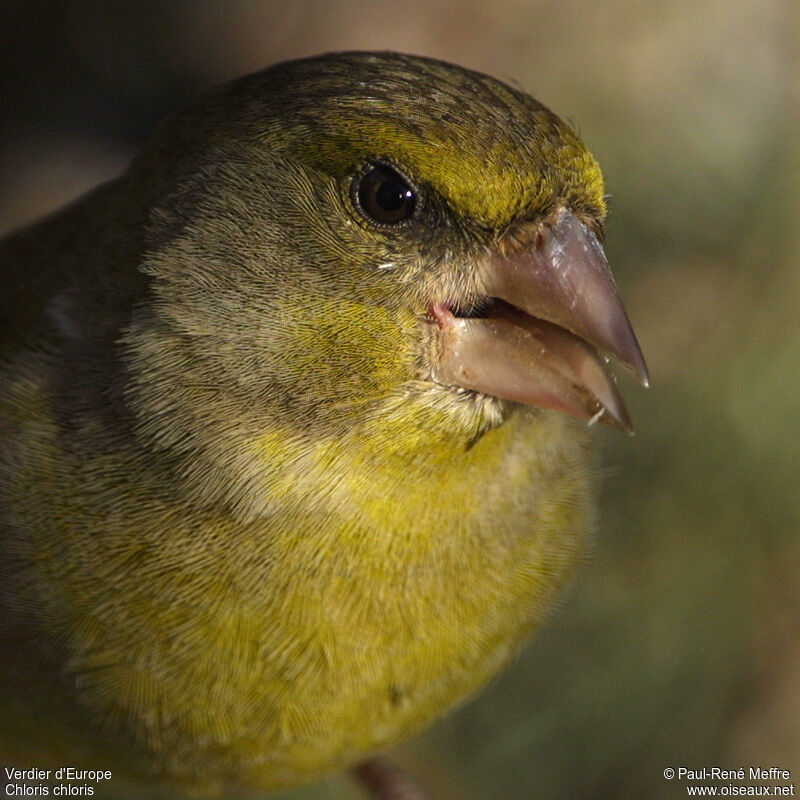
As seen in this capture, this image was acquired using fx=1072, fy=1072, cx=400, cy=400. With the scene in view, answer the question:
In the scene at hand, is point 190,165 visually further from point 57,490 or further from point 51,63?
point 51,63

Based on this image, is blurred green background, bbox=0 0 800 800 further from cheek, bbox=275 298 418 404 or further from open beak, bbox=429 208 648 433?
cheek, bbox=275 298 418 404

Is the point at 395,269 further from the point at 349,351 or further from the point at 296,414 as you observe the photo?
the point at 296,414

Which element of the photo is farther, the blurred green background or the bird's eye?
the blurred green background

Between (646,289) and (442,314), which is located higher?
(646,289)

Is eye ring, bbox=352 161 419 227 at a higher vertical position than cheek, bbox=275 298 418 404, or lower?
higher


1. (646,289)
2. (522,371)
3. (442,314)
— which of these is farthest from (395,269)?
(646,289)

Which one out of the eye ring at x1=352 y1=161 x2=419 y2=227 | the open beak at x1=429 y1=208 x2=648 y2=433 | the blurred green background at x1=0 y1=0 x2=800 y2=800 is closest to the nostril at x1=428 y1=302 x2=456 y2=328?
the open beak at x1=429 y1=208 x2=648 y2=433

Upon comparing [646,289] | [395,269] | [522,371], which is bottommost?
[522,371]
